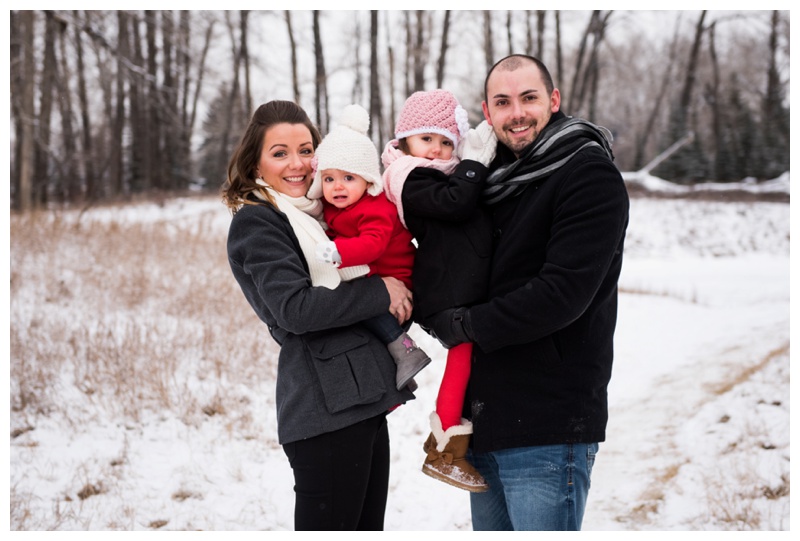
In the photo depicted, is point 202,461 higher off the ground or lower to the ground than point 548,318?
lower

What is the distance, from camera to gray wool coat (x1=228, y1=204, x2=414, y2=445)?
7.48 feet

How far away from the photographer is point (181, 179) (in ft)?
77.7

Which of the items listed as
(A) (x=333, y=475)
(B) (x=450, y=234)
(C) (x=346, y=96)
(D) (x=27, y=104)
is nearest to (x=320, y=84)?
(C) (x=346, y=96)

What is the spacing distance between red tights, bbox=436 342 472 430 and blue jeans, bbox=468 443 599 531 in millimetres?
241

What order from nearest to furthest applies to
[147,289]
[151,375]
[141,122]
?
[151,375] < [147,289] < [141,122]

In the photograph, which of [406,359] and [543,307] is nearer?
[543,307]

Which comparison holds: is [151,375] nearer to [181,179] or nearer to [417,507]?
[417,507]

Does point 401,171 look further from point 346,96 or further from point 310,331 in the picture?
point 346,96

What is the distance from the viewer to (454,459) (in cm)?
259

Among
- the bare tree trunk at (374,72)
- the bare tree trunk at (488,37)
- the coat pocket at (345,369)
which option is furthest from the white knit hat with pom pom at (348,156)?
the bare tree trunk at (488,37)

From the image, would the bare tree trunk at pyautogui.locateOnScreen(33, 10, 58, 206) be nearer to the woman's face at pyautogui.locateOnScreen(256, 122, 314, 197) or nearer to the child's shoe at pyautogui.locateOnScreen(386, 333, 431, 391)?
the woman's face at pyautogui.locateOnScreen(256, 122, 314, 197)

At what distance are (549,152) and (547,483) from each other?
113cm

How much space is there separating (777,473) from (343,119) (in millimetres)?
4392
